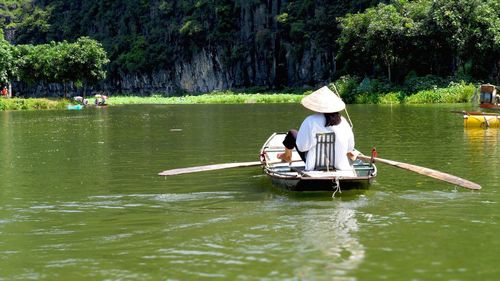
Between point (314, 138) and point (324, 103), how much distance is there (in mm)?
631

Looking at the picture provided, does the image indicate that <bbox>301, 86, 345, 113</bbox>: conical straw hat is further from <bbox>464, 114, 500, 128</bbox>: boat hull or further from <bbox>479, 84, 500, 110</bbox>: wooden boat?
<bbox>479, 84, 500, 110</bbox>: wooden boat

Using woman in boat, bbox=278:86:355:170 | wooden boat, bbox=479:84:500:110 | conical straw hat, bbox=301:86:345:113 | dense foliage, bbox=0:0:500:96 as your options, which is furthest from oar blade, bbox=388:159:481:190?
dense foliage, bbox=0:0:500:96

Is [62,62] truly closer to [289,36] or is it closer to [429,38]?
[289,36]

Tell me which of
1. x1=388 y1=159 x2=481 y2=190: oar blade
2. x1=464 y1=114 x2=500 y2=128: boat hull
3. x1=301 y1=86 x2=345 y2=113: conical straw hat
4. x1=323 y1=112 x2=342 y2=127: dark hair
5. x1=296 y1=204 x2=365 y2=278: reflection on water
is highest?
x1=301 y1=86 x2=345 y2=113: conical straw hat

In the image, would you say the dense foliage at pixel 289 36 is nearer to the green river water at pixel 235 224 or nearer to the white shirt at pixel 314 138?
the green river water at pixel 235 224

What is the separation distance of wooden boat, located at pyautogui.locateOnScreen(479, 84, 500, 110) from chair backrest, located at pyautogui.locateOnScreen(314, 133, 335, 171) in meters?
22.6

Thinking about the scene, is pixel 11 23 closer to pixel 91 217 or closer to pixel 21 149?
pixel 21 149

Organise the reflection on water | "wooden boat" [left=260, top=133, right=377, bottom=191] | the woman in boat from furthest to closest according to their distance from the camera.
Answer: the woman in boat
"wooden boat" [left=260, top=133, right=377, bottom=191]
the reflection on water

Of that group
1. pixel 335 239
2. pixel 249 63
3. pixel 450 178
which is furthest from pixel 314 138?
pixel 249 63

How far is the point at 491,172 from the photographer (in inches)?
517

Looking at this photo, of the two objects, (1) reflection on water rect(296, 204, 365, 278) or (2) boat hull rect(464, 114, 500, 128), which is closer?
(1) reflection on water rect(296, 204, 365, 278)

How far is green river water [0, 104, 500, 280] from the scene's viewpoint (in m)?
6.74

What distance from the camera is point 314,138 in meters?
10.7

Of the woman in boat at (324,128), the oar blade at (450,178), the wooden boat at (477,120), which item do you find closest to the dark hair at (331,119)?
the woman in boat at (324,128)
